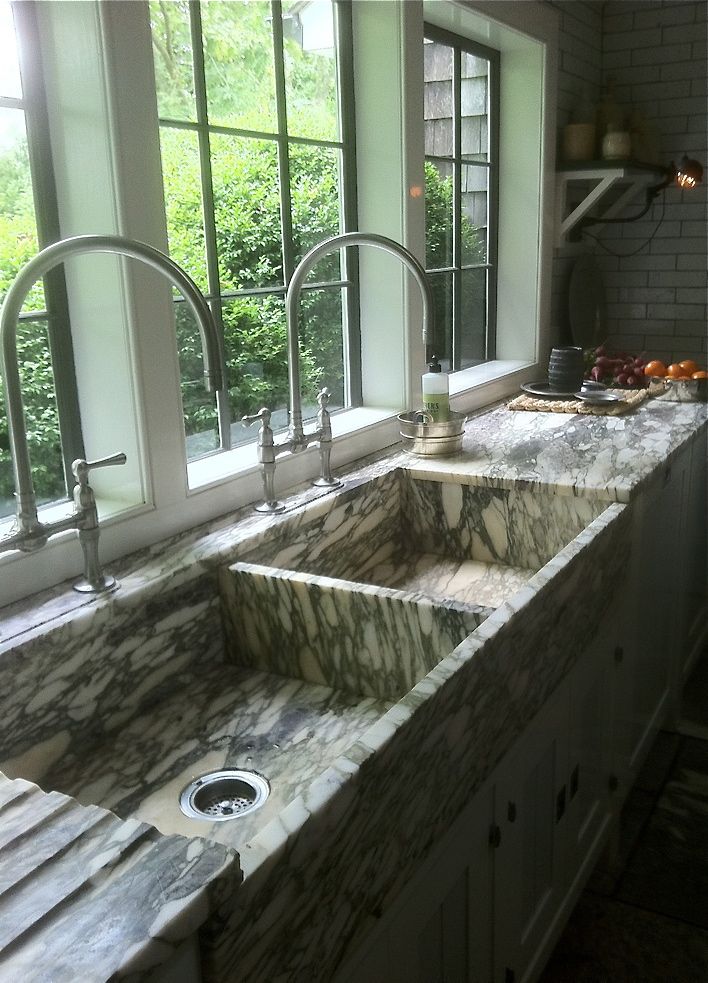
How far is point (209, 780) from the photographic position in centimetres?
131

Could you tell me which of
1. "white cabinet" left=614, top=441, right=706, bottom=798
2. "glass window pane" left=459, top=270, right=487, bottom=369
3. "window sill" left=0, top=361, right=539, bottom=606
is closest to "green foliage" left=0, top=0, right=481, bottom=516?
"window sill" left=0, top=361, right=539, bottom=606

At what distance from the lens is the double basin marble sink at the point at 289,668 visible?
1.31 m

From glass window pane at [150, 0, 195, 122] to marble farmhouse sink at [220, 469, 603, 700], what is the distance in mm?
917

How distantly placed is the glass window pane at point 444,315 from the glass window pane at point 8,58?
174 cm

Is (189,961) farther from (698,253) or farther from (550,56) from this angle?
(698,253)

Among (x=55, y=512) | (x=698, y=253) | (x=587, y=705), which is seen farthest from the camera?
(x=698, y=253)

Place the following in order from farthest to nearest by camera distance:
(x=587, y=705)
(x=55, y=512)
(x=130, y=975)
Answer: (x=587, y=705)
(x=55, y=512)
(x=130, y=975)

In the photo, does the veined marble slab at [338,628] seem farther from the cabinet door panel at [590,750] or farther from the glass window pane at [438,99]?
the glass window pane at [438,99]

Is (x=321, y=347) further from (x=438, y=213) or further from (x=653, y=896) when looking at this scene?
(x=653, y=896)

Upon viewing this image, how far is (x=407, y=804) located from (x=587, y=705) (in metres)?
0.90

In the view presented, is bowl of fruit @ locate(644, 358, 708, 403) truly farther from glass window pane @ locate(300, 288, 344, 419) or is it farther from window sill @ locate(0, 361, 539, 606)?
glass window pane @ locate(300, 288, 344, 419)

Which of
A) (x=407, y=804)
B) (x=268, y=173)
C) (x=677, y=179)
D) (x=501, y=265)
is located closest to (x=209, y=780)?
(x=407, y=804)

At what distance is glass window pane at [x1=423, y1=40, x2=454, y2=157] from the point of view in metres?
2.93

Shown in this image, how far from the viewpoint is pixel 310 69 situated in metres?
2.32
